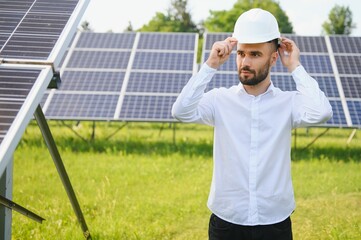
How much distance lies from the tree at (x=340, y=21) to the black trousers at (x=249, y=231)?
5279cm

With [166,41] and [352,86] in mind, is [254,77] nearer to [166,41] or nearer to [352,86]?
[352,86]

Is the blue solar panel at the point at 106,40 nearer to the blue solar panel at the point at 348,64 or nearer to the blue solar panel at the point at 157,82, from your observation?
the blue solar panel at the point at 157,82

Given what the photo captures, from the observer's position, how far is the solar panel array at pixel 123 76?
34.1ft

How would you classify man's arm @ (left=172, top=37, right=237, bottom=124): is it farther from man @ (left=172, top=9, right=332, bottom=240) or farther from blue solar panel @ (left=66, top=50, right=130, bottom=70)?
blue solar panel @ (left=66, top=50, right=130, bottom=70)

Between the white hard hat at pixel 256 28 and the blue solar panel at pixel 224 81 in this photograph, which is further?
the blue solar panel at pixel 224 81

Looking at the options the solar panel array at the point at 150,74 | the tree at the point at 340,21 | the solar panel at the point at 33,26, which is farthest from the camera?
the tree at the point at 340,21

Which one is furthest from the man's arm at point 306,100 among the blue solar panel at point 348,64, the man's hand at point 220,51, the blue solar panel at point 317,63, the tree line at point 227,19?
the tree line at point 227,19

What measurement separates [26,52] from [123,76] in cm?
865

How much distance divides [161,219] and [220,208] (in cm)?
314

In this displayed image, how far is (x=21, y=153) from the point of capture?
962cm

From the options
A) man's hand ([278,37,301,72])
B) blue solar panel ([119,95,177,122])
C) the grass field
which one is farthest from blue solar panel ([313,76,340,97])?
man's hand ([278,37,301,72])

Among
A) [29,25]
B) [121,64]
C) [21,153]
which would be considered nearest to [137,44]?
[121,64]

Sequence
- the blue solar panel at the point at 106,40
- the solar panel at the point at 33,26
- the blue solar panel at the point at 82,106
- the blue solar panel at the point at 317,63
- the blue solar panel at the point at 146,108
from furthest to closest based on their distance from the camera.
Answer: the blue solar panel at the point at 106,40 → the blue solar panel at the point at 317,63 → the blue solar panel at the point at 82,106 → the blue solar panel at the point at 146,108 → the solar panel at the point at 33,26

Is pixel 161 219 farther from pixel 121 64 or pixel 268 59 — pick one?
pixel 121 64
